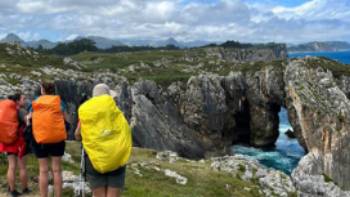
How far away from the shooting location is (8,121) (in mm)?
15320

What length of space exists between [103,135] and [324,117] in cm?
6452

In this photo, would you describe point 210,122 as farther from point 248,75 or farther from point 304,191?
point 304,191

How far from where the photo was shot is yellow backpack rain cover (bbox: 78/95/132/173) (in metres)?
10.6

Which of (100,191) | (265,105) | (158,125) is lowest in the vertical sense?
(158,125)

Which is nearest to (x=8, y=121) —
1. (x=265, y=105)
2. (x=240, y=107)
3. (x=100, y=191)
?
(x=100, y=191)

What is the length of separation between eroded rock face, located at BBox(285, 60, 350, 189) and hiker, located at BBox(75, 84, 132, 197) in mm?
53553

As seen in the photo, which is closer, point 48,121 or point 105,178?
point 105,178

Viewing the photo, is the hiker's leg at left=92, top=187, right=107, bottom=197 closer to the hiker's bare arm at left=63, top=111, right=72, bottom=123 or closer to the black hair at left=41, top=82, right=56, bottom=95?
the hiker's bare arm at left=63, top=111, right=72, bottom=123

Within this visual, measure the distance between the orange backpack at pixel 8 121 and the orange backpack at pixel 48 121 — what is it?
2.54 m

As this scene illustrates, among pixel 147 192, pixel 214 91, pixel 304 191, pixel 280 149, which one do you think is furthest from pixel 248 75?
pixel 147 192

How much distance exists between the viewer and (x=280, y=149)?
9919 centimetres

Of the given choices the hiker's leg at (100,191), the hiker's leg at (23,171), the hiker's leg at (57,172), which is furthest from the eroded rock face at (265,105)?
the hiker's leg at (100,191)

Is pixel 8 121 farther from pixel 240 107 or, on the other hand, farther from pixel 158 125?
pixel 240 107

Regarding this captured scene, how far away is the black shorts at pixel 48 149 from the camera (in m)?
13.4
